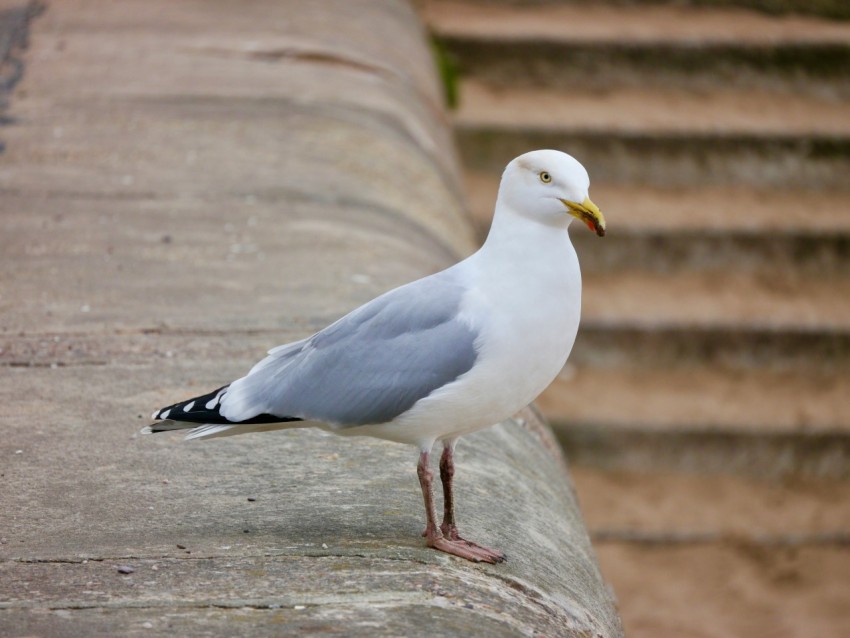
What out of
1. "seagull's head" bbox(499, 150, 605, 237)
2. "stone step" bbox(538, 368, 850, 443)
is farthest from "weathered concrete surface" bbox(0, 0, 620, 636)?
"stone step" bbox(538, 368, 850, 443)

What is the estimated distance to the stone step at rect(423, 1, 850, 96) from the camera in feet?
28.6

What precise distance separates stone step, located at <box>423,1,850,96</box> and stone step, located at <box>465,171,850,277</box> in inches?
51.0

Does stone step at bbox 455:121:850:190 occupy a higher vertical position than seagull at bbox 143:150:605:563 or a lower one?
lower

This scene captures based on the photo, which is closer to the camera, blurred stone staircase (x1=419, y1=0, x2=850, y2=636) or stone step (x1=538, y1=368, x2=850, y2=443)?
blurred stone staircase (x1=419, y1=0, x2=850, y2=636)

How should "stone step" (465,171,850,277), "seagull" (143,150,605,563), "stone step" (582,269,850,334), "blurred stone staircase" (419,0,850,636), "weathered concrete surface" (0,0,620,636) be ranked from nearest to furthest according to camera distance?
"weathered concrete surface" (0,0,620,636), "seagull" (143,150,605,563), "blurred stone staircase" (419,0,850,636), "stone step" (582,269,850,334), "stone step" (465,171,850,277)

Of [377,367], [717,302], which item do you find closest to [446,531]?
[377,367]

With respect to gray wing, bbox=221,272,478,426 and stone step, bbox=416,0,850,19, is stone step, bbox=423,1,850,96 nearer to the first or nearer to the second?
stone step, bbox=416,0,850,19

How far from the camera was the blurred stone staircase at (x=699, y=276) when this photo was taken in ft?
19.9

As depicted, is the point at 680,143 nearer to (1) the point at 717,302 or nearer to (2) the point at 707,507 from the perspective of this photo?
(1) the point at 717,302

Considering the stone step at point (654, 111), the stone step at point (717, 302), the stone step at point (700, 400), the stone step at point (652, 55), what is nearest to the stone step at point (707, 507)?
the stone step at point (700, 400)

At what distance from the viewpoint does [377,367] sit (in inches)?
97.2

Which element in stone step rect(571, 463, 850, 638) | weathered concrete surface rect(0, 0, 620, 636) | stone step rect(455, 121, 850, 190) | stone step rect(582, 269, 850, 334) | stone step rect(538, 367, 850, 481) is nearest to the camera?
weathered concrete surface rect(0, 0, 620, 636)

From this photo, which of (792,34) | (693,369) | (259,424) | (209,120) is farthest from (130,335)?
(792,34)

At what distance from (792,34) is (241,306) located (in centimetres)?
616
